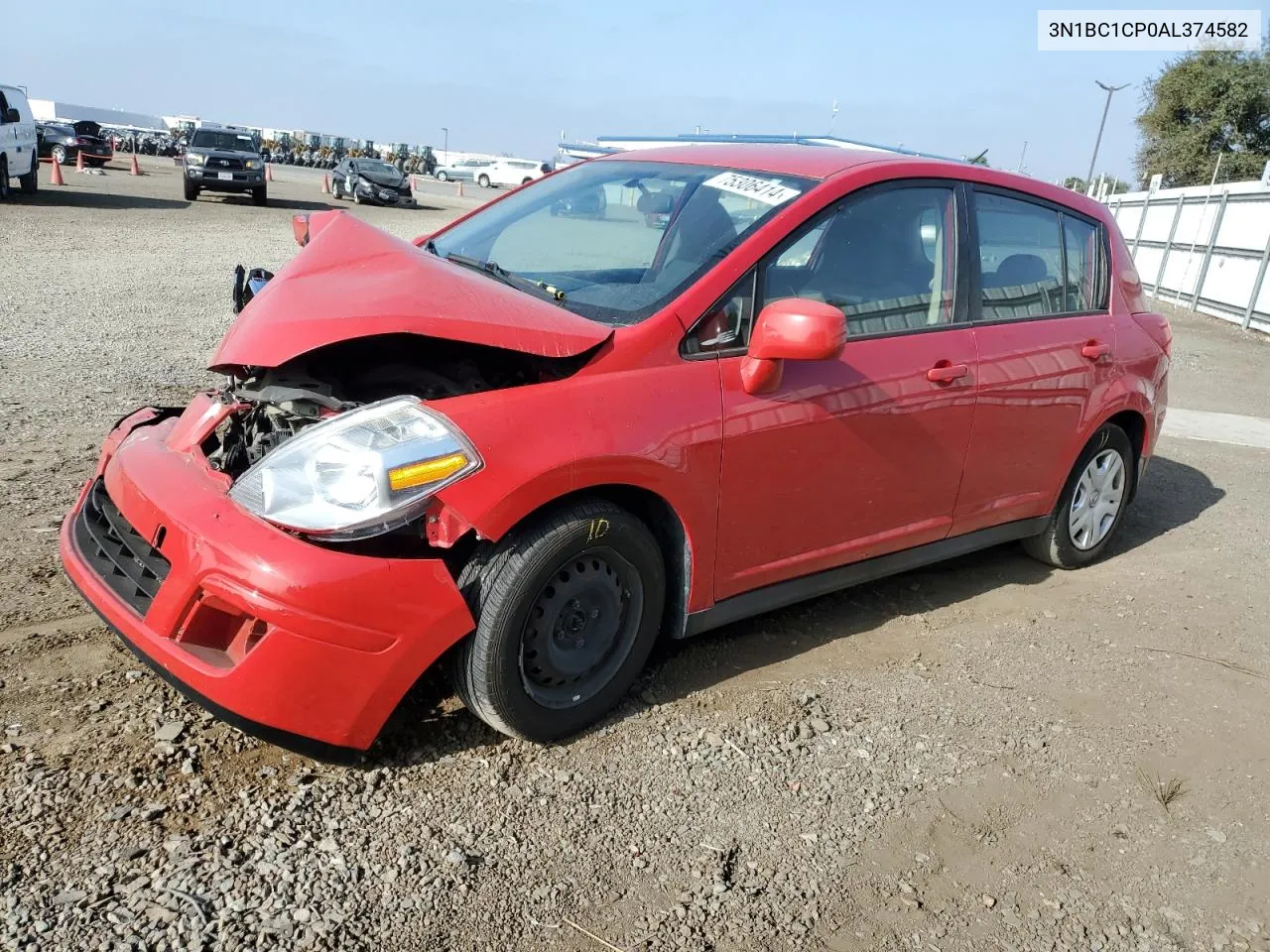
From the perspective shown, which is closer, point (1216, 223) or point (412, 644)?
point (412, 644)

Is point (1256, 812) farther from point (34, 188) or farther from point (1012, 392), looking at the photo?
point (34, 188)

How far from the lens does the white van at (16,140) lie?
18172 millimetres

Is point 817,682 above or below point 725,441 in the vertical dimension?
below

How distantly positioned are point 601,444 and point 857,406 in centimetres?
107

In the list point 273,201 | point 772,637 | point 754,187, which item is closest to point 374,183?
point 273,201

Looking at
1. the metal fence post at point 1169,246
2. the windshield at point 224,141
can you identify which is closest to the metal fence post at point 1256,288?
the metal fence post at point 1169,246

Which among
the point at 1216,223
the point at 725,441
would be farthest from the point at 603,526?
the point at 1216,223

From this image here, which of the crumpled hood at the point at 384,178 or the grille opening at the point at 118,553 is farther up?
the grille opening at the point at 118,553

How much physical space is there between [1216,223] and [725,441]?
57.4ft

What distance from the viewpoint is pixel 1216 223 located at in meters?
17.2

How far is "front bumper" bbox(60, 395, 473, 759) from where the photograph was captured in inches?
97.9

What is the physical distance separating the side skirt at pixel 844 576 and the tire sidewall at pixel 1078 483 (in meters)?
0.15

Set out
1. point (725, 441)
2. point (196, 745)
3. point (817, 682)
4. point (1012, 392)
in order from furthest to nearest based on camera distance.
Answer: point (1012, 392)
point (817, 682)
point (725, 441)
point (196, 745)

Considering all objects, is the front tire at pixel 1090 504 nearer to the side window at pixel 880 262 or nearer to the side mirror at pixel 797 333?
the side window at pixel 880 262
